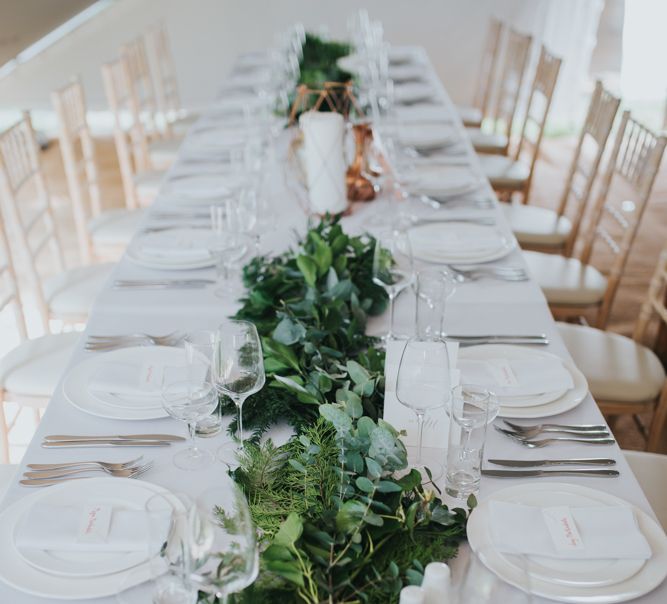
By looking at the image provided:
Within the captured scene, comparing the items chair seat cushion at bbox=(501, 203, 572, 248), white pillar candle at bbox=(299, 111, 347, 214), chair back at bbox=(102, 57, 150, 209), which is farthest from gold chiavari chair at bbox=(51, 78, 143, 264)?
chair seat cushion at bbox=(501, 203, 572, 248)

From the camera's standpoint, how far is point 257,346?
1221mm

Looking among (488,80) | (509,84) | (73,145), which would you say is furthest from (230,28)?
(73,145)

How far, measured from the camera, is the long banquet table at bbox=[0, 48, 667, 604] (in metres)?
1.16

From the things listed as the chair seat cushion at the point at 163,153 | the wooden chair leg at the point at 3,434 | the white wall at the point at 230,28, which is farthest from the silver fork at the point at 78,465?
the white wall at the point at 230,28

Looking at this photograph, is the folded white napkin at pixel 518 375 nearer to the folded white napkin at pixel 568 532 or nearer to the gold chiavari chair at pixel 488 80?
the folded white napkin at pixel 568 532

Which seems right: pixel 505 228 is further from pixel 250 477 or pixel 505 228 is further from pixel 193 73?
pixel 193 73

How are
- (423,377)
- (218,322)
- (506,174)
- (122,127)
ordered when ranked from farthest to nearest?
(506,174), (122,127), (218,322), (423,377)

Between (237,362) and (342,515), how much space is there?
35 cm

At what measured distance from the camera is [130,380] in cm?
140

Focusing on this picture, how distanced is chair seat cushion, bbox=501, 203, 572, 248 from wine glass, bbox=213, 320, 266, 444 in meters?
1.90

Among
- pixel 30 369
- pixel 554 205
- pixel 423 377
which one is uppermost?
pixel 423 377

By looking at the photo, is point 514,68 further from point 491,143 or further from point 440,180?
point 440,180

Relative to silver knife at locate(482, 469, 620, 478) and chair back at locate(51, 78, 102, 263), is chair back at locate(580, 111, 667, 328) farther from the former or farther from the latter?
chair back at locate(51, 78, 102, 263)

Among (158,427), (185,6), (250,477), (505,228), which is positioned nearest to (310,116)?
(505,228)
